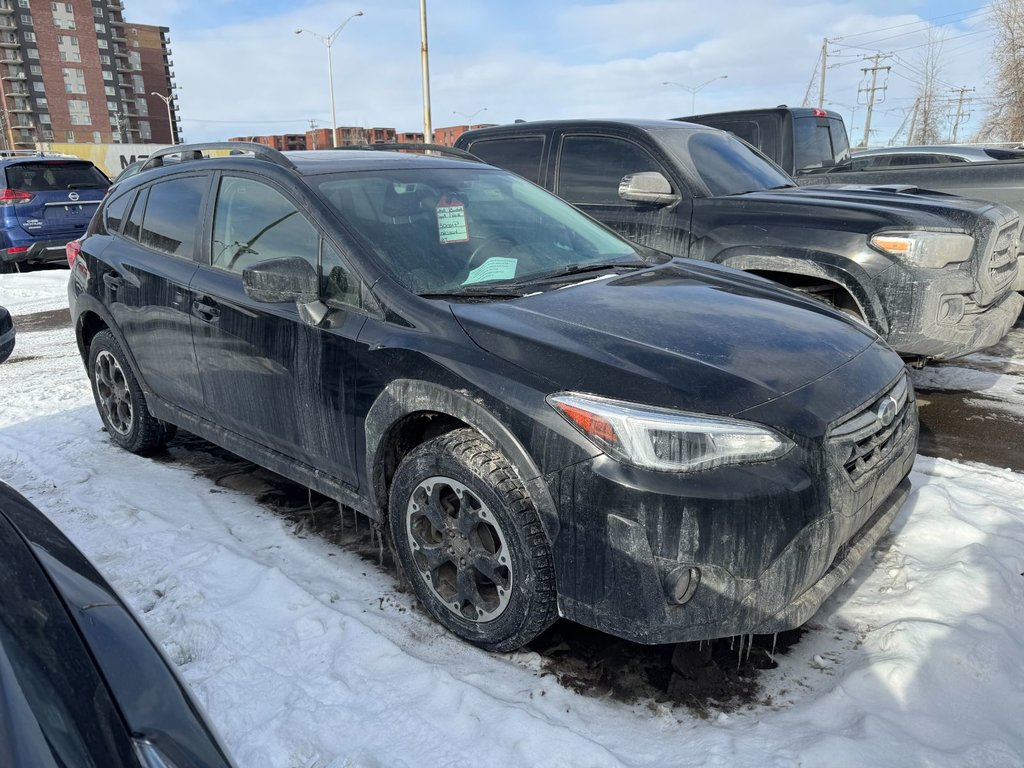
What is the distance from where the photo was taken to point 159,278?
13.0ft

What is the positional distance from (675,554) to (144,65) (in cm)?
12721

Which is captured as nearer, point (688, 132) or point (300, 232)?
point (300, 232)

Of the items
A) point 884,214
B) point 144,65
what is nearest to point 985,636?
point 884,214

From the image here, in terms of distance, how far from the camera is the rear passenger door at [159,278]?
3.85 m

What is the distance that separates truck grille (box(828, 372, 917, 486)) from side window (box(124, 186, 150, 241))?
383 cm

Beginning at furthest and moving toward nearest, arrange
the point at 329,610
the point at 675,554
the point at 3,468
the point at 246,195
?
the point at 3,468 < the point at 246,195 < the point at 329,610 < the point at 675,554

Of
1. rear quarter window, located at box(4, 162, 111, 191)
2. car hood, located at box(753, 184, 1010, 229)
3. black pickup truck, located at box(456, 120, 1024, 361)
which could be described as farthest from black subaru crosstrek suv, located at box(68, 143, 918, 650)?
rear quarter window, located at box(4, 162, 111, 191)

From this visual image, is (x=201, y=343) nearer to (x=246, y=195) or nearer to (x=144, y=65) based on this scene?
(x=246, y=195)

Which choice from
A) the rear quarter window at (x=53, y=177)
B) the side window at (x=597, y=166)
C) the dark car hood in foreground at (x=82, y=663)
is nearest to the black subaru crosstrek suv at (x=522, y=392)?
the dark car hood in foreground at (x=82, y=663)

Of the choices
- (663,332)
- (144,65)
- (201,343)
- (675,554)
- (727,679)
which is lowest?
(727,679)

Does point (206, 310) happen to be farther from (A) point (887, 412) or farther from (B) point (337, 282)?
(A) point (887, 412)

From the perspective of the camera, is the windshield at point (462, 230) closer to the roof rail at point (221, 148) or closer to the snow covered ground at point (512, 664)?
the roof rail at point (221, 148)

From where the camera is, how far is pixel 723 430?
2229mm

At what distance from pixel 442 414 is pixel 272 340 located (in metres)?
0.98
